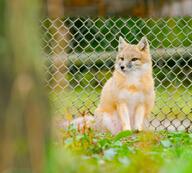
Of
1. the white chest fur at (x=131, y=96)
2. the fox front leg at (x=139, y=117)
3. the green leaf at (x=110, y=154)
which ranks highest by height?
the white chest fur at (x=131, y=96)

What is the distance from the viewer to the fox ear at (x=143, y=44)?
7.10 metres

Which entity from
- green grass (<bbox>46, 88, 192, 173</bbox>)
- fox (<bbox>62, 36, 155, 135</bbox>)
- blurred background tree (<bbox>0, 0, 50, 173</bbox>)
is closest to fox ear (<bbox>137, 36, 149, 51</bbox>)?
fox (<bbox>62, 36, 155, 135</bbox>)

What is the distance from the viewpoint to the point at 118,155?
370 cm

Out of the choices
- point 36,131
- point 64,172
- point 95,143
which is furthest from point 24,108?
point 95,143

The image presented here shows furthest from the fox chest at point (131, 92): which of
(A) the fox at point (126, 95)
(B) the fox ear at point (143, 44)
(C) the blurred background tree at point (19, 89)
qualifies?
(C) the blurred background tree at point (19, 89)

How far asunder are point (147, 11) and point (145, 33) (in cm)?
522

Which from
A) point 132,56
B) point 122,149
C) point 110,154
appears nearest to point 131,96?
point 132,56

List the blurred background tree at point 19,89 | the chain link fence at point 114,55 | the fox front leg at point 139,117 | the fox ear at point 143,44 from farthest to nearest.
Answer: the fox ear at point 143,44 < the fox front leg at point 139,117 < the chain link fence at point 114,55 < the blurred background tree at point 19,89

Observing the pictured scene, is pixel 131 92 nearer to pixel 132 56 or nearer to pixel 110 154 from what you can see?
pixel 132 56

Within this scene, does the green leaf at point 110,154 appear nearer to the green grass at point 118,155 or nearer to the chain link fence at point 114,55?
the green grass at point 118,155

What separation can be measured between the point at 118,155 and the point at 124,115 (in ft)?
11.2

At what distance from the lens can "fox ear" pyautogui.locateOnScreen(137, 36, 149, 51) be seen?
7.10m

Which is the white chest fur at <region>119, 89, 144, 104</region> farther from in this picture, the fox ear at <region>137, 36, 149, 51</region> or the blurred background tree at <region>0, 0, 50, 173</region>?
the blurred background tree at <region>0, 0, 50, 173</region>

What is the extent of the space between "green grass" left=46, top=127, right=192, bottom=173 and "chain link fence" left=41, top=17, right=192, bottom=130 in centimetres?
113
